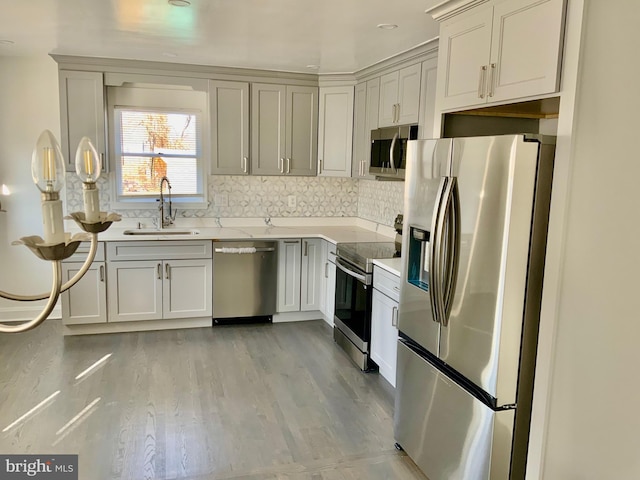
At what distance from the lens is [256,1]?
2826 mm

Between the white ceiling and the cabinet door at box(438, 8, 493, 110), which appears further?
the white ceiling

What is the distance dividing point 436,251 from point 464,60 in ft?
3.32

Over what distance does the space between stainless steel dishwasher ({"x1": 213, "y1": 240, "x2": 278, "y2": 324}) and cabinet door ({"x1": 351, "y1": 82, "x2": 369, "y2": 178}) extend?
110 centimetres

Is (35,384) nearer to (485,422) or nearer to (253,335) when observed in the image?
(253,335)

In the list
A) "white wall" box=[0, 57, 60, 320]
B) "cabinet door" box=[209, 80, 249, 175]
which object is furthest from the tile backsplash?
"white wall" box=[0, 57, 60, 320]

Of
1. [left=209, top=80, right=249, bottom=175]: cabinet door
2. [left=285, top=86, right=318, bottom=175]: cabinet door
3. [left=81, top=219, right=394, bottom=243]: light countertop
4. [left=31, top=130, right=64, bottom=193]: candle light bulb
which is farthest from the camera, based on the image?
[left=285, top=86, right=318, bottom=175]: cabinet door

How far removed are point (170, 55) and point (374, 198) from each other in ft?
7.86

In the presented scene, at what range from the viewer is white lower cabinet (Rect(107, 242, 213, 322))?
461cm

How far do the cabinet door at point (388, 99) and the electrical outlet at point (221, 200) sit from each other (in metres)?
1.88

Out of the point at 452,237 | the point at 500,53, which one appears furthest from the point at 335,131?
the point at 452,237

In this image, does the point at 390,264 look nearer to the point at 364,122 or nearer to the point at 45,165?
the point at 364,122

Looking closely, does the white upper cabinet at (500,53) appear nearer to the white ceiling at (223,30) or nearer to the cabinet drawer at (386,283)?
the white ceiling at (223,30)

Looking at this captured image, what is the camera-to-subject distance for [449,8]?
8.84 feet

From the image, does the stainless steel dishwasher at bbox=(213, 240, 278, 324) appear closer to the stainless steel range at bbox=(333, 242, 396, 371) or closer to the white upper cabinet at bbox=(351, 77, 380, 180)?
the stainless steel range at bbox=(333, 242, 396, 371)
